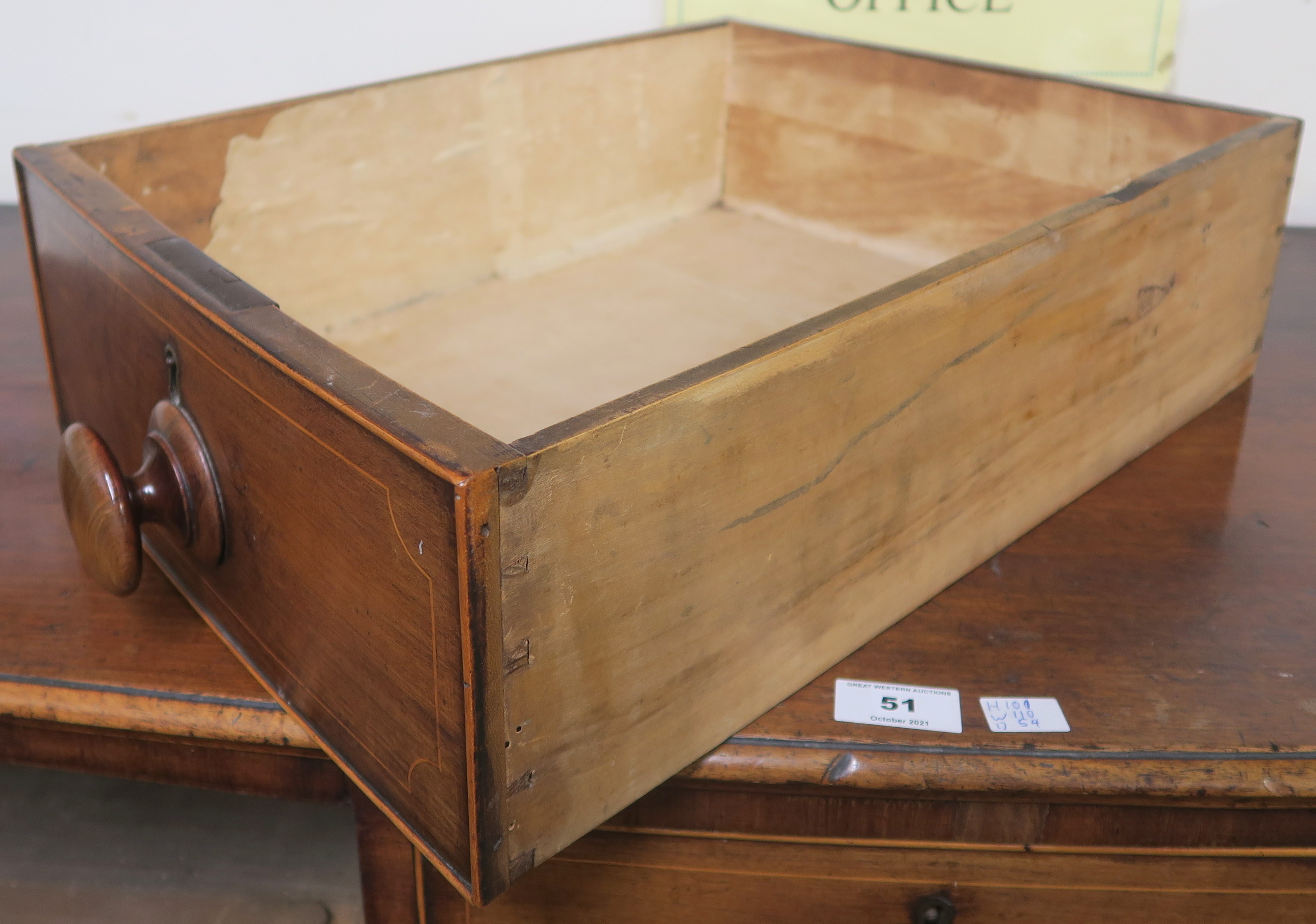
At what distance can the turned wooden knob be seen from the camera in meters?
0.69

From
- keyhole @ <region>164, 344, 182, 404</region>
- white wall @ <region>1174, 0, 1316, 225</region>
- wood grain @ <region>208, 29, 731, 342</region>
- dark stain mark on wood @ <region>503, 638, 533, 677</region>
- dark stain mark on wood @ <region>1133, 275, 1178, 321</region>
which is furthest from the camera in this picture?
white wall @ <region>1174, 0, 1316, 225</region>

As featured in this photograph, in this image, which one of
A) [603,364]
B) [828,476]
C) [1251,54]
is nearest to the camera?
[828,476]

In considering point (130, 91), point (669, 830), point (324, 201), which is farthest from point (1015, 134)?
point (130, 91)

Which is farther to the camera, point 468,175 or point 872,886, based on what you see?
point 468,175

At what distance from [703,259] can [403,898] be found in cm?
74

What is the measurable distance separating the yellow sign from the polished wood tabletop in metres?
0.59

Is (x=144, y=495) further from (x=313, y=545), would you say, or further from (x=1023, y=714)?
(x=1023, y=714)

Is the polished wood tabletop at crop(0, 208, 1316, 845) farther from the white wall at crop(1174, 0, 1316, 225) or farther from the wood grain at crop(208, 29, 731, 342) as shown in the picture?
the white wall at crop(1174, 0, 1316, 225)

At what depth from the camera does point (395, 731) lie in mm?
601

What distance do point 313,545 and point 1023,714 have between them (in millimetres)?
418

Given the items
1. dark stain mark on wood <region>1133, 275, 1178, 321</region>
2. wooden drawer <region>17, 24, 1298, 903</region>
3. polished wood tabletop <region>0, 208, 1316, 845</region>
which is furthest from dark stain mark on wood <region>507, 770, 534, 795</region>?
dark stain mark on wood <region>1133, 275, 1178, 321</region>

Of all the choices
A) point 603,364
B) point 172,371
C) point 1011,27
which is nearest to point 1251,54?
point 1011,27

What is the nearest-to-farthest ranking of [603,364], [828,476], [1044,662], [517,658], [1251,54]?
[517,658]
[828,476]
[1044,662]
[603,364]
[1251,54]

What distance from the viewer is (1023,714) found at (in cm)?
74
